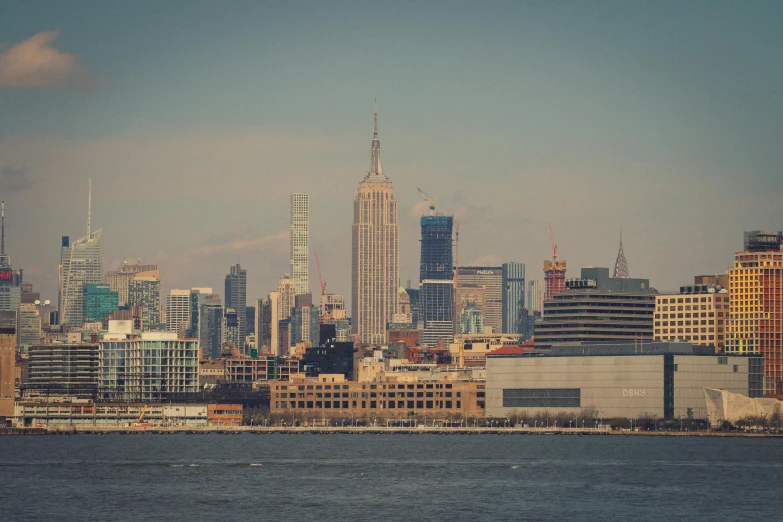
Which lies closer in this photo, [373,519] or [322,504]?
[373,519]

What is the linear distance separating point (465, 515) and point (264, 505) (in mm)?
22700

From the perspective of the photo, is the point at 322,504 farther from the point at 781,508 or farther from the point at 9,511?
the point at 781,508

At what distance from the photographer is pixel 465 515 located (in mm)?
185000

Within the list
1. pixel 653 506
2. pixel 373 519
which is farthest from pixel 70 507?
pixel 653 506

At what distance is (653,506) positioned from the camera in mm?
196125

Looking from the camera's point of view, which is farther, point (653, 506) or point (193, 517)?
point (653, 506)

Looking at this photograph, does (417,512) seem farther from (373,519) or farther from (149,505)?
(149,505)

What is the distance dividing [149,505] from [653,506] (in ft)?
177

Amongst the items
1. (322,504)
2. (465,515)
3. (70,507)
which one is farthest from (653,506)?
(70,507)

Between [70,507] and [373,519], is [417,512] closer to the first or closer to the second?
[373,519]

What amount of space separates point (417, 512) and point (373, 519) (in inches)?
302

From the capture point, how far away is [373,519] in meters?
182

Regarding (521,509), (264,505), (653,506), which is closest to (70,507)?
(264,505)

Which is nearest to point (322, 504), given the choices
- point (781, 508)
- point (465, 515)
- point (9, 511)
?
point (465, 515)
